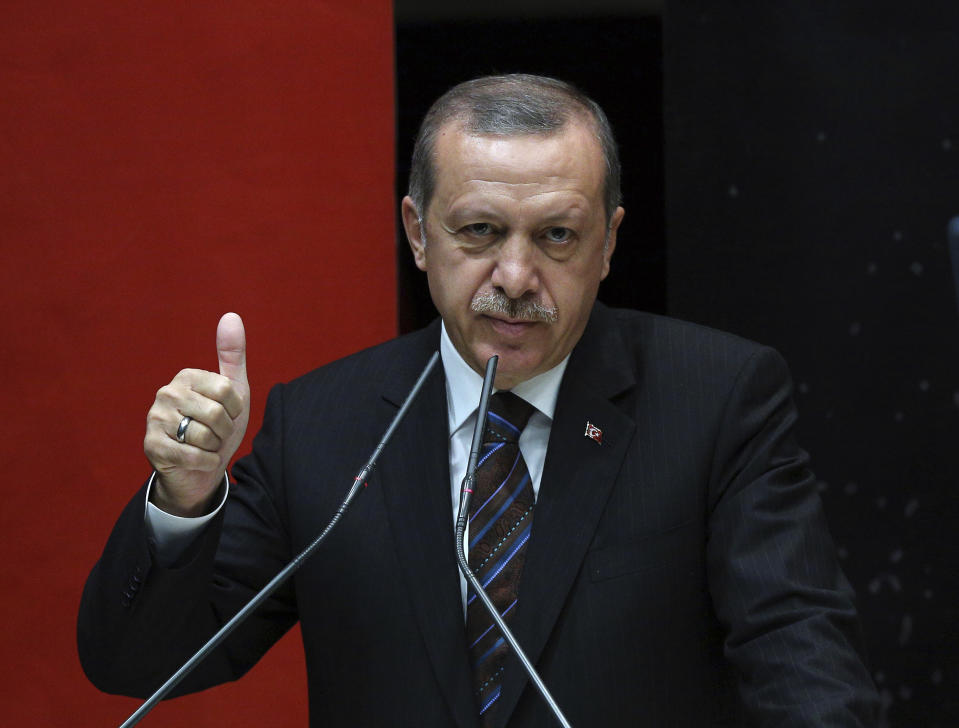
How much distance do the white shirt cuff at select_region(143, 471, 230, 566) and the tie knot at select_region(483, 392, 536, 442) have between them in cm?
33

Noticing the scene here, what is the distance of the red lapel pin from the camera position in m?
1.35

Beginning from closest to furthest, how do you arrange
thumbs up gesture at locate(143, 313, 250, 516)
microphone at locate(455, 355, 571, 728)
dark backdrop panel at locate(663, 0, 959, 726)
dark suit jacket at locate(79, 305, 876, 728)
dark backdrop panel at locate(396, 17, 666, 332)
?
microphone at locate(455, 355, 571, 728), thumbs up gesture at locate(143, 313, 250, 516), dark suit jacket at locate(79, 305, 876, 728), dark backdrop panel at locate(663, 0, 959, 726), dark backdrop panel at locate(396, 17, 666, 332)

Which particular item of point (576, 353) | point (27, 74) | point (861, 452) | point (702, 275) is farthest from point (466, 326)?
point (27, 74)

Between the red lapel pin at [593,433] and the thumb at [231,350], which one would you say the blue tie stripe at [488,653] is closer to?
the red lapel pin at [593,433]

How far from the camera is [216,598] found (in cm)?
131

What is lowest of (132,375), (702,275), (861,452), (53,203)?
(861,452)

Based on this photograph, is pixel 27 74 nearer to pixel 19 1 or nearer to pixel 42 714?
pixel 19 1

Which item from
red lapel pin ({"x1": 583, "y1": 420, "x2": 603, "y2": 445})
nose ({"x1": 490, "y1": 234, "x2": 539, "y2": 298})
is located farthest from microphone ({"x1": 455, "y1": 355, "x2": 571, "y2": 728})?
red lapel pin ({"x1": 583, "y1": 420, "x2": 603, "y2": 445})

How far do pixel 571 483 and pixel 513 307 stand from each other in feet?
0.67

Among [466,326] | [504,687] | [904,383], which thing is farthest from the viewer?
[904,383]

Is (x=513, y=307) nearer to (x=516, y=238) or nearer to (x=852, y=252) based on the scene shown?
(x=516, y=238)

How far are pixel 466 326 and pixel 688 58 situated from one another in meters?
0.94

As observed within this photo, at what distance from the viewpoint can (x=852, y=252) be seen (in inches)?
78.7

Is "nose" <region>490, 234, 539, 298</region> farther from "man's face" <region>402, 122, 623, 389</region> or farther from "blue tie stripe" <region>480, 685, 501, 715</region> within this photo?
"blue tie stripe" <region>480, 685, 501, 715</region>
